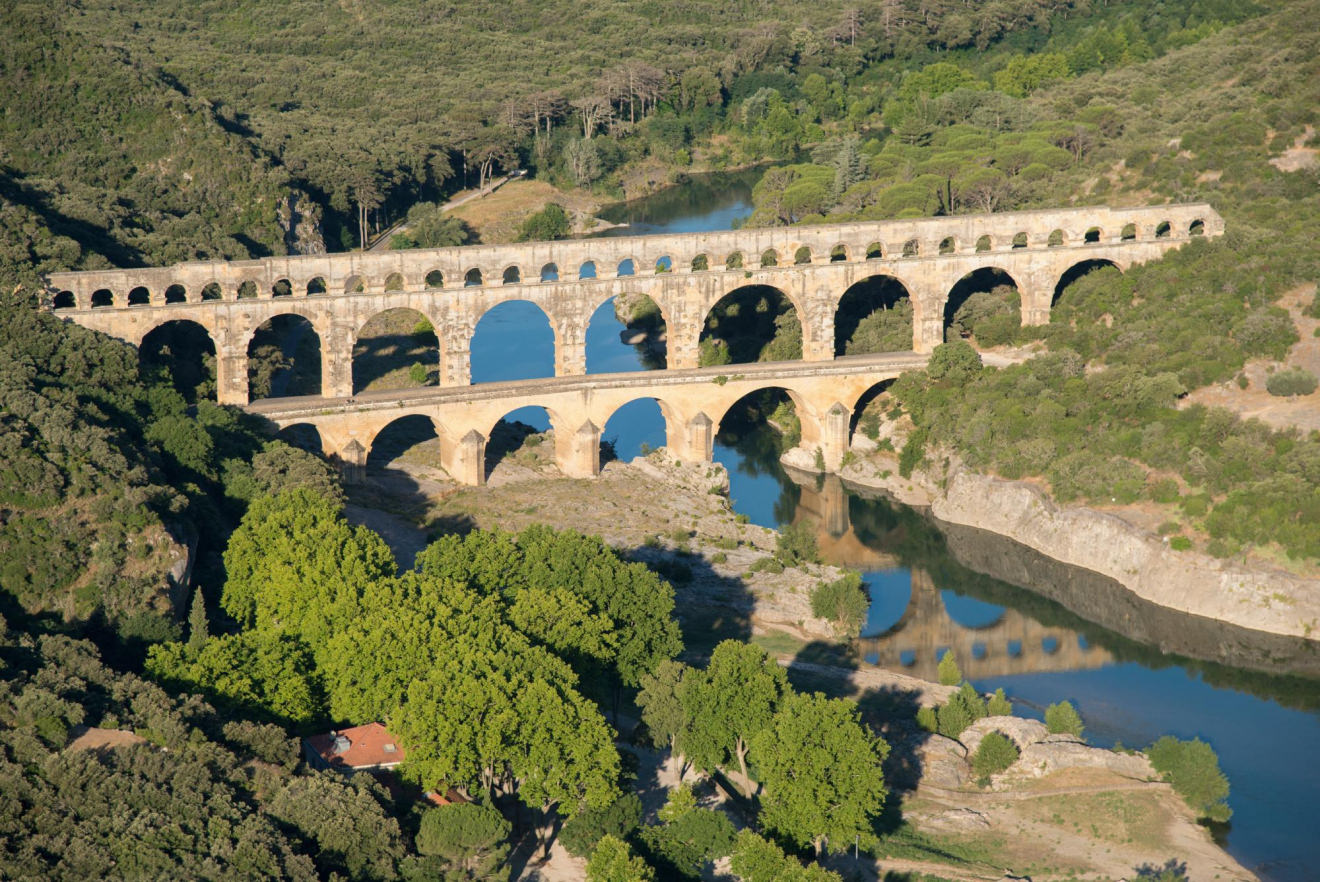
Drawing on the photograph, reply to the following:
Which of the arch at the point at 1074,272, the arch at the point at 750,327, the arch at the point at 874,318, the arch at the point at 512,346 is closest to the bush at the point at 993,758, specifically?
the arch at the point at 874,318

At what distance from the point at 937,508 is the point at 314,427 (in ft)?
88.5

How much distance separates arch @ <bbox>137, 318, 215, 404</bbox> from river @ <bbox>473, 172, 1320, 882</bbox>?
18.7m

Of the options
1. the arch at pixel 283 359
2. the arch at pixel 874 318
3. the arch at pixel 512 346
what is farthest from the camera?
the arch at pixel 512 346

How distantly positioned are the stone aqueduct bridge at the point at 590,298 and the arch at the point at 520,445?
1.01m

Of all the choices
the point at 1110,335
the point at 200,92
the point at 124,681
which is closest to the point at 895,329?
the point at 1110,335

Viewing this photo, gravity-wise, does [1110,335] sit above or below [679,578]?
above

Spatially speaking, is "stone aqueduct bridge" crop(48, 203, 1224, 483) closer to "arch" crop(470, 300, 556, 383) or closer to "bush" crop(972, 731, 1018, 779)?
"arch" crop(470, 300, 556, 383)

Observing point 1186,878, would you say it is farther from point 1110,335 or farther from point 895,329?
point 895,329

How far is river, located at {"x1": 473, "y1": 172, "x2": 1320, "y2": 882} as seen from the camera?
1852 inches

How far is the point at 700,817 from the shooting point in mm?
39000

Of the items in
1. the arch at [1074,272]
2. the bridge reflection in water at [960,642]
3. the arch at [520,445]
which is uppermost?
the arch at [1074,272]

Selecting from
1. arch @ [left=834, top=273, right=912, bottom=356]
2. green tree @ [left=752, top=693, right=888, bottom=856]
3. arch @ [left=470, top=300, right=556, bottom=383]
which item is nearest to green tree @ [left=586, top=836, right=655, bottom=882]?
green tree @ [left=752, top=693, right=888, bottom=856]

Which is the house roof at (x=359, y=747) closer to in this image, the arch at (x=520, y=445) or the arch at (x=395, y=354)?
the arch at (x=520, y=445)

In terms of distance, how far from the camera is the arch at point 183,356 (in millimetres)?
65812
